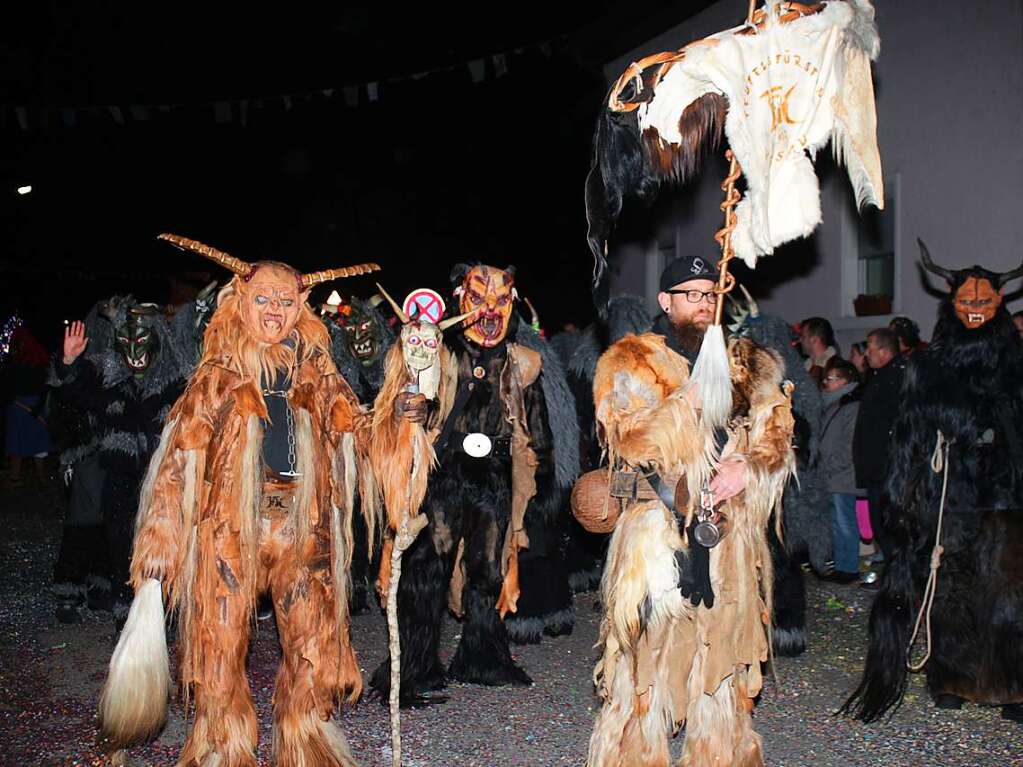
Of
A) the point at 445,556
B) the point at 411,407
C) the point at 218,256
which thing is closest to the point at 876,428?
the point at 445,556

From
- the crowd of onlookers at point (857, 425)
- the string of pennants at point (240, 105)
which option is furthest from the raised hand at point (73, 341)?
the string of pennants at point (240, 105)

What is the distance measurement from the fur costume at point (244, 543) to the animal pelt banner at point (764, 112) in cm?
139

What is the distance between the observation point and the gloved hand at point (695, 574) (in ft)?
12.0

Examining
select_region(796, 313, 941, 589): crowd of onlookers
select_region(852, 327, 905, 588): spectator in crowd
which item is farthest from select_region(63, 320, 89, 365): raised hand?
select_region(852, 327, 905, 588): spectator in crowd

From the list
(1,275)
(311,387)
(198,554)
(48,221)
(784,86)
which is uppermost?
(48,221)

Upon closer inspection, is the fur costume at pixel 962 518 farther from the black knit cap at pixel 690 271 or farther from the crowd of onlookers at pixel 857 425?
the black knit cap at pixel 690 271

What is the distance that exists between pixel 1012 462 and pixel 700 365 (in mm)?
2483

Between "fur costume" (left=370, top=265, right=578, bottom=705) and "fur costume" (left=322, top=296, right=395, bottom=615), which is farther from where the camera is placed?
"fur costume" (left=322, top=296, right=395, bottom=615)

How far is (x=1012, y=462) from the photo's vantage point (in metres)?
5.08

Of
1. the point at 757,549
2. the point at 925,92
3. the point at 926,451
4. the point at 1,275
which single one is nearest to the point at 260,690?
the point at 757,549

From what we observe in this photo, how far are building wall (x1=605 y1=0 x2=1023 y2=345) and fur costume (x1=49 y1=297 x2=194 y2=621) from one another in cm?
512

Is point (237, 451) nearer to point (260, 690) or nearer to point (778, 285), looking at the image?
point (260, 690)

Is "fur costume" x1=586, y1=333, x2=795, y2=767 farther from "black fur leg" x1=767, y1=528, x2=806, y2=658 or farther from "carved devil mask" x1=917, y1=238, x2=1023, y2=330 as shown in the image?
"black fur leg" x1=767, y1=528, x2=806, y2=658

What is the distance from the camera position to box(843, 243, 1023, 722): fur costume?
5.06 metres
